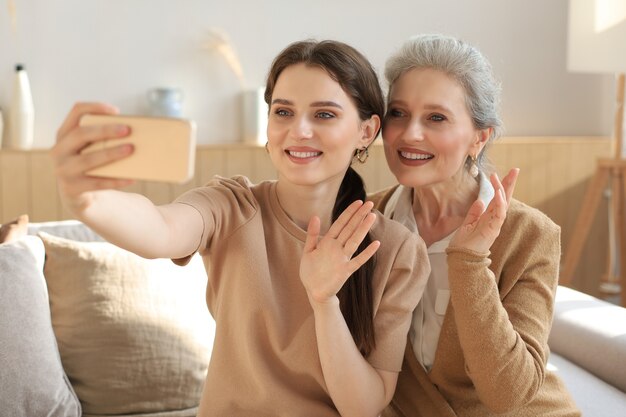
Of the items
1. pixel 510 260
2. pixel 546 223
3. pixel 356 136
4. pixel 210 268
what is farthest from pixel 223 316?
pixel 546 223

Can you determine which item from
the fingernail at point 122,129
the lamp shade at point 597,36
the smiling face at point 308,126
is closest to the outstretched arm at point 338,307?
the smiling face at point 308,126

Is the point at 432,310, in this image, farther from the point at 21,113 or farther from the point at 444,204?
the point at 21,113

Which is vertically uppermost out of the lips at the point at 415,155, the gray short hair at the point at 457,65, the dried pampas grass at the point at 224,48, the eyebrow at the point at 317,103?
the dried pampas grass at the point at 224,48

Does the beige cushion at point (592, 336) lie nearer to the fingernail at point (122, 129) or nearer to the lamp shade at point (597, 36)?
the lamp shade at point (597, 36)

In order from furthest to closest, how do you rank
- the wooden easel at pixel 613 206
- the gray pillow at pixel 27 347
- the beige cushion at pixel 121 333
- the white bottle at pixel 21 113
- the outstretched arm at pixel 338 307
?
the wooden easel at pixel 613 206 → the white bottle at pixel 21 113 → the beige cushion at pixel 121 333 → the gray pillow at pixel 27 347 → the outstretched arm at pixel 338 307

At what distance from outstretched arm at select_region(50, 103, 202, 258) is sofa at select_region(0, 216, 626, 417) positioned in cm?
84

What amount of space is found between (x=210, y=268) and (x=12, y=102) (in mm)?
1894

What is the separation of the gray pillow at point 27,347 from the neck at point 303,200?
2.60ft

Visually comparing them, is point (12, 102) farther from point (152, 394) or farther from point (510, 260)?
point (510, 260)

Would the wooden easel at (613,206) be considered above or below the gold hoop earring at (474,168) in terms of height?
below

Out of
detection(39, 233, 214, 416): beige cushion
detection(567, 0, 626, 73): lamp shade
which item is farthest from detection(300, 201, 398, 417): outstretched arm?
detection(567, 0, 626, 73): lamp shade

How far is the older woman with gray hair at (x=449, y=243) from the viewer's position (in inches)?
60.3

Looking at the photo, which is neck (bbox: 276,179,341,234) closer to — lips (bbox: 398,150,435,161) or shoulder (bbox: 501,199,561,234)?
lips (bbox: 398,150,435,161)

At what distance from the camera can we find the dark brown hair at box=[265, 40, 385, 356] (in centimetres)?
139
